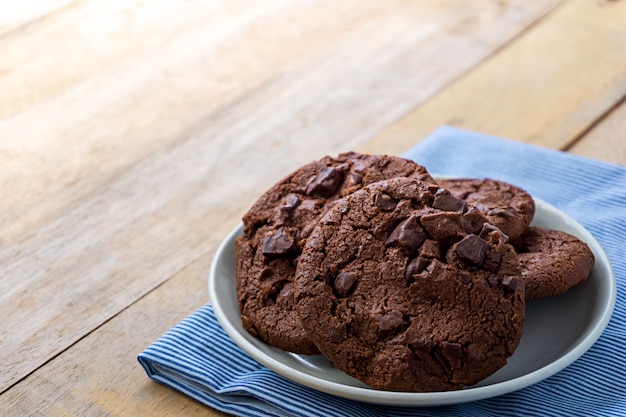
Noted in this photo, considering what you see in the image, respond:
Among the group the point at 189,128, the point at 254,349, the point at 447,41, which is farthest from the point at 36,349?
the point at 447,41

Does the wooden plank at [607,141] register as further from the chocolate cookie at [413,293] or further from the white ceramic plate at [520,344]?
the chocolate cookie at [413,293]

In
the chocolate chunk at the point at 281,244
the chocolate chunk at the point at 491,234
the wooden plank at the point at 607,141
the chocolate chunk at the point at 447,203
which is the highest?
the chocolate chunk at the point at 447,203

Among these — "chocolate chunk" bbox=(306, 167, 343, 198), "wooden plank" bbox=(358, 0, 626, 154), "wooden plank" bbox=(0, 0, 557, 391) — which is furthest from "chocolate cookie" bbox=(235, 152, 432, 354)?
"wooden plank" bbox=(358, 0, 626, 154)

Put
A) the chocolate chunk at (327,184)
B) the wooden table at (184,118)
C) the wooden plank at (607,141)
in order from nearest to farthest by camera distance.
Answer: the chocolate chunk at (327,184)
the wooden table at (184,118)
the wooden plank at (607,141)

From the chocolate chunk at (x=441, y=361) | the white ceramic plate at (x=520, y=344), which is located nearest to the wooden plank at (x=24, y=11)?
the white ceramic plate at (x=520, y=344)

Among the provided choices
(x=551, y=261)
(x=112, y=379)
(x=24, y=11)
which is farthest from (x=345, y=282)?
(x=24, y=11)

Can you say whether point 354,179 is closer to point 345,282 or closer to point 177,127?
point 345,282

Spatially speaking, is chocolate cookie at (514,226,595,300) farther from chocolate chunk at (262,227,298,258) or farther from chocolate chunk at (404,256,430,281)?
chocolate chunk at (262,227,298,258)

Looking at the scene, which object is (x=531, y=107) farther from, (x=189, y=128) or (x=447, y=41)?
(x=189, y=128)
